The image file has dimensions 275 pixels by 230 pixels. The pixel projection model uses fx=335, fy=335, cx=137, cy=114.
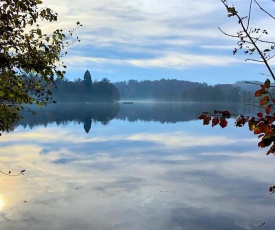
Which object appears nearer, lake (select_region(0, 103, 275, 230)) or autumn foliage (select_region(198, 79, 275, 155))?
autumn foliage (select_region(198, 79, 275, 155))

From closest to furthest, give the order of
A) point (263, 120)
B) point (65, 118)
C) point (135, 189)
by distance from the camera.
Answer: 1. point (263, 120)
2. point (135, 189)
3. point (65, 118)

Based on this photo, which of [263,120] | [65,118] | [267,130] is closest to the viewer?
[267,130]

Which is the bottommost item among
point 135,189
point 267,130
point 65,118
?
point 65,118

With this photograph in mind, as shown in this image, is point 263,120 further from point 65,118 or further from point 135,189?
point 65,118

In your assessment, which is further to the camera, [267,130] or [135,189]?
[135,189]

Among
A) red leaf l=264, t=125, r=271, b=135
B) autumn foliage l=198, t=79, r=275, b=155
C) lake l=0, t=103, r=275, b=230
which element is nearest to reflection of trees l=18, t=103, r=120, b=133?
lake l=0, t=103, r=275, b=230

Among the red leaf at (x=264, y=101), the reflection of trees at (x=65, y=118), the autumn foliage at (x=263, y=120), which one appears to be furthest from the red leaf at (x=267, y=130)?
the reflection of trees at (x=65, y=118)

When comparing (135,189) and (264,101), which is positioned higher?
(264,101)

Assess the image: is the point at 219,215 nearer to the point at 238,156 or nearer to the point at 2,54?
the point at 2,54

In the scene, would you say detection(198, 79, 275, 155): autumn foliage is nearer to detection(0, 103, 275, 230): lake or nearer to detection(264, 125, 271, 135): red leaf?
detection(264, 125, 271, 135): red leaf

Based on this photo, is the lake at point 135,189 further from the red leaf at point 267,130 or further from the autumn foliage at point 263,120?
the red leaf at point 267,130

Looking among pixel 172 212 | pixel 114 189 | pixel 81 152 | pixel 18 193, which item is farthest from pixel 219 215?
pixel 81 152

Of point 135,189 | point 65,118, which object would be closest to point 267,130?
point 135,189

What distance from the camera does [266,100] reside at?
3898 mm
